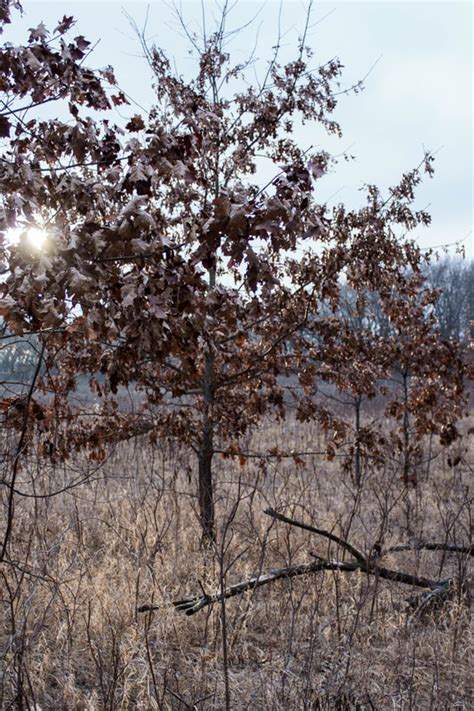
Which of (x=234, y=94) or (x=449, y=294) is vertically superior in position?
(x=449, y=294)

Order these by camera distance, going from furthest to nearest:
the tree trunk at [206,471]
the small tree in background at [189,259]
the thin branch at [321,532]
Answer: the tree trunk at [206,471], the thin branch at [321,532], the small tree in background at [189,259]

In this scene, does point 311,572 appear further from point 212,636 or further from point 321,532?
point 212,636

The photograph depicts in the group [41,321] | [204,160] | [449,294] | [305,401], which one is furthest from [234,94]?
[449,294]

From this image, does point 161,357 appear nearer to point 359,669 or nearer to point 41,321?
point 41,321

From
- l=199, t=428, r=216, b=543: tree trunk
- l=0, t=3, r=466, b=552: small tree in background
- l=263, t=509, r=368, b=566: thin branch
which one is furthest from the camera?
l=199, t=428, r=216, b=543: tree trunk

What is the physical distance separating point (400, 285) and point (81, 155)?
12.3 ft

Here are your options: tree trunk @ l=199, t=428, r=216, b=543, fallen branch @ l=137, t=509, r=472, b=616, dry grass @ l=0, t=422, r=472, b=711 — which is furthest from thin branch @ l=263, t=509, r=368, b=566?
tree trunk @ l=199, t=428, r=216, b=543

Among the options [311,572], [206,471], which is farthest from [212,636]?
[206,471]

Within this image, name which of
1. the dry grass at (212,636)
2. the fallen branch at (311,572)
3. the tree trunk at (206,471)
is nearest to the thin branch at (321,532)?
the fallen branch at (311,572)

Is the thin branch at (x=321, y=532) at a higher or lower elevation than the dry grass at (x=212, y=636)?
higher

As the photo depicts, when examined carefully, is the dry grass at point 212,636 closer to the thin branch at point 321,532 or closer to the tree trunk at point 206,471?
the thin branch at point 321,532

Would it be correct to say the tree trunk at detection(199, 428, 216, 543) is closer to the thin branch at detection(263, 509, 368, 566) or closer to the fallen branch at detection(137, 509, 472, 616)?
the fallen branch at detection(137, 509, 472, 616)

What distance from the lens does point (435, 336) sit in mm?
7703

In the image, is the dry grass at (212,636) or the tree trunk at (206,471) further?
the tree trunk at (206,471)
